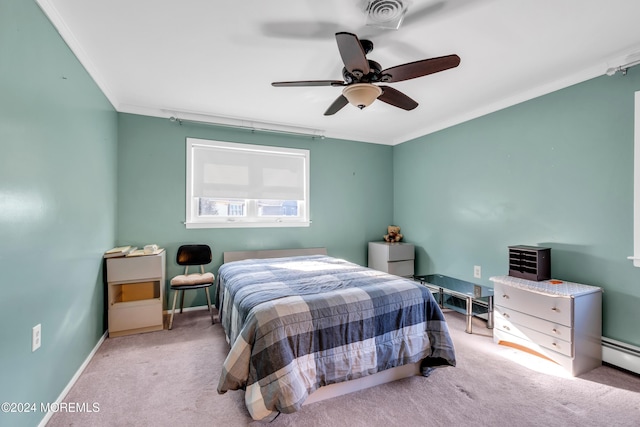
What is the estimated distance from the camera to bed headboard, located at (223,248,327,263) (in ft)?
12.0

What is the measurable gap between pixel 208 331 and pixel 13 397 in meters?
1.66

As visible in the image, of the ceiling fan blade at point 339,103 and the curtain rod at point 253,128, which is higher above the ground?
the curtain rod at point 253,128

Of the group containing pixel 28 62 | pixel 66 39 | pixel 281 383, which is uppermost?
pixel 66 39

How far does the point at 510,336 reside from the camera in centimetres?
253

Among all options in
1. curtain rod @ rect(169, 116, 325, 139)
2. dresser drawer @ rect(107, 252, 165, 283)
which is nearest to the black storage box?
curtain rod @ rect(169, 116, 325, 139)

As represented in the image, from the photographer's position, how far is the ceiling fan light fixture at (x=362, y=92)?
6.41 ft

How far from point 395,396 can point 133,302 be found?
2.64 metres

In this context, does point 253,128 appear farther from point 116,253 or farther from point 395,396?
point 395,396

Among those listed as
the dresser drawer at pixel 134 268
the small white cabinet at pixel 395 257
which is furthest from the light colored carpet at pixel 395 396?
the small white cabinet at pixel 395 257

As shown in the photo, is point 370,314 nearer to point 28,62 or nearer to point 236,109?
point 28,62

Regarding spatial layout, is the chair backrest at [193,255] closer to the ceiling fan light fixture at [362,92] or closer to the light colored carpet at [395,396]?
the light colored carpet at [395,396]

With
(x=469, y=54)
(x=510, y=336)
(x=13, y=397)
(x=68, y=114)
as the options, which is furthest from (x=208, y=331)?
(x=469, y=54)

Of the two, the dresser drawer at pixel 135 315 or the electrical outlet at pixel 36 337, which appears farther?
the dresser drawer at pixel 135 315

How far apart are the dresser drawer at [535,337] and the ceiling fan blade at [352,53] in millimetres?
2494
